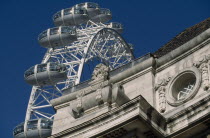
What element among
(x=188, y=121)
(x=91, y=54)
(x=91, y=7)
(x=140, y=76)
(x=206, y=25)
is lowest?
(x=188, y=121)

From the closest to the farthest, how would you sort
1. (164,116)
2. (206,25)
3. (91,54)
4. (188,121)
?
(188,121) < (164,116) < (206,25) < (91,54)

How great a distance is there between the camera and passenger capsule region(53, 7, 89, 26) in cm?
6975

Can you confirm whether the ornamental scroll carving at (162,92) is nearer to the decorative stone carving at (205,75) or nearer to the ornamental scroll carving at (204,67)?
the ornamental scroll carving at (204,67)

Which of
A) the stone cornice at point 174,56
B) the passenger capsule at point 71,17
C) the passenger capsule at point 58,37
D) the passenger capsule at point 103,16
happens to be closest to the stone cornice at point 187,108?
the stone cornice at point 174,56

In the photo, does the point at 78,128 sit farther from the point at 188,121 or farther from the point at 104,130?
the point at 188,121

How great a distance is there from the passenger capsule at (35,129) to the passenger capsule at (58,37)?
37.3 ft

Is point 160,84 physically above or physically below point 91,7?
below

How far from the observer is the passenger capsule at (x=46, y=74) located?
62.2 meters

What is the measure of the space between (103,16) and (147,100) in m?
53.1

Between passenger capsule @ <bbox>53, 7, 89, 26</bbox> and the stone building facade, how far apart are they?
138 ft

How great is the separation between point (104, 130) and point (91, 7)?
52.9m

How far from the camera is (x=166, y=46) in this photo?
29562 mm

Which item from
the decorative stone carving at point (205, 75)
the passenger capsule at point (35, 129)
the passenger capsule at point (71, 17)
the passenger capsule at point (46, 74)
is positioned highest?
the passenger capsule at point (71, 17)

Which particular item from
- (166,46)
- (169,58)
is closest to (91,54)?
(166,46)
